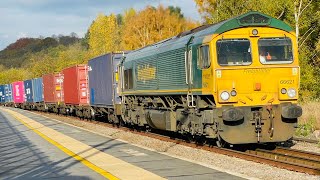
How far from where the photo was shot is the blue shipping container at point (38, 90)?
147ft

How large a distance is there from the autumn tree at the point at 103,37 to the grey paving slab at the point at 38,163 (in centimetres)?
5709

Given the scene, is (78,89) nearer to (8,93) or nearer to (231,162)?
(231,162)

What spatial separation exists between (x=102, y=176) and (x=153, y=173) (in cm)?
107

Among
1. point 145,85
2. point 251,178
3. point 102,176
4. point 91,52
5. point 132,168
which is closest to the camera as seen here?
point 251,178

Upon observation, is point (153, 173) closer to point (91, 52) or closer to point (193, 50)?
point (193, 50)

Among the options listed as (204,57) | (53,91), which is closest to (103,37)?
(53,91)

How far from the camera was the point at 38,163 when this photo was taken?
1095cm

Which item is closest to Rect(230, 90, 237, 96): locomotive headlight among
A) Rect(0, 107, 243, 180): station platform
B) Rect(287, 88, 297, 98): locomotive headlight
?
Rect(287, 88, 297, 98): locomotive headlight

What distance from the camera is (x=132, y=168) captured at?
32.1 ft

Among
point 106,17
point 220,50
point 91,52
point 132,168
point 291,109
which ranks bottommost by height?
point 132,168

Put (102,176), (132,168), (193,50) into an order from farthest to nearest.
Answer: (193,50)
(132,168)
(102,176)

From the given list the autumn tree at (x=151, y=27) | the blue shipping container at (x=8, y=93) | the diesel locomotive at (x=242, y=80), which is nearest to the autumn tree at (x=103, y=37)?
the autumn tree at (x=151, y=27)

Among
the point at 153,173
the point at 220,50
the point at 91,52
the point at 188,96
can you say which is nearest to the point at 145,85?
the point at 188,96

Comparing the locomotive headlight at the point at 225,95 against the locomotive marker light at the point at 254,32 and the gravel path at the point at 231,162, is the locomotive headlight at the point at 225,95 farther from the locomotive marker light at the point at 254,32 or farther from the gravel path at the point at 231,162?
the locomotive marker light at the point at 254,32
